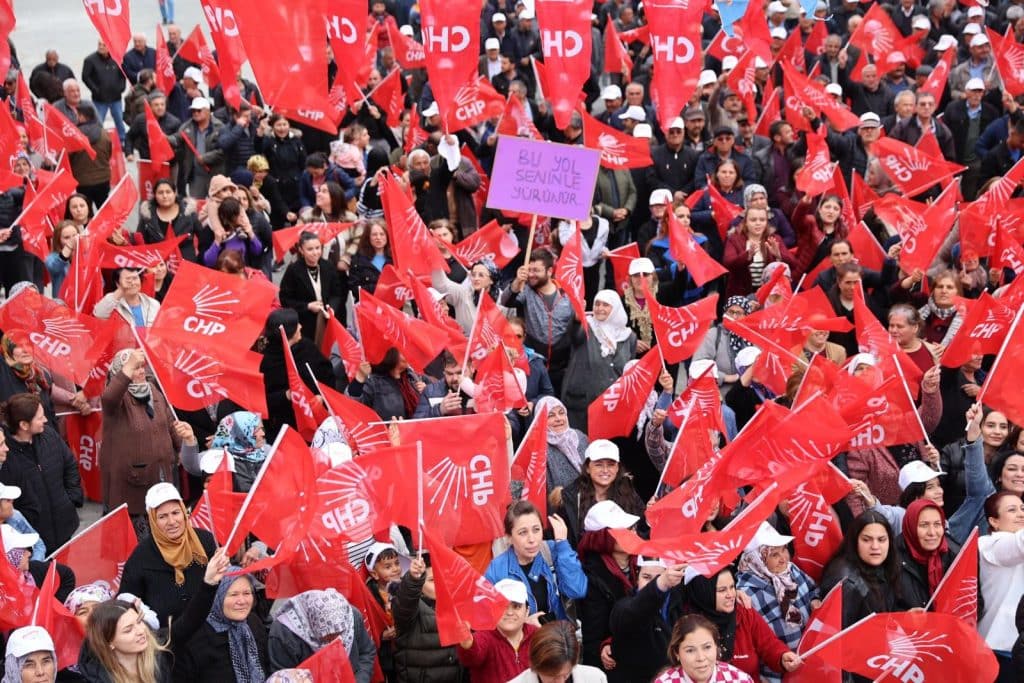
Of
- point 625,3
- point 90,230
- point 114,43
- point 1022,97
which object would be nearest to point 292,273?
point 90,230

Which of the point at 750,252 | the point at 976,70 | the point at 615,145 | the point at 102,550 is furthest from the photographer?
the point at 976,70

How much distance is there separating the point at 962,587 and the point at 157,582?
366cm

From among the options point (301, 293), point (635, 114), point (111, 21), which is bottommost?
point (635, 114)

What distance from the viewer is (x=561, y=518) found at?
796 cm

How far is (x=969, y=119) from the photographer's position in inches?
605

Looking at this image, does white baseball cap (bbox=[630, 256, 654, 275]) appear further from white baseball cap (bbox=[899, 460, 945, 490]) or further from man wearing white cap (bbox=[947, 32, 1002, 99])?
man wearing white cap (bbox=[947, 32, 1002, 99])

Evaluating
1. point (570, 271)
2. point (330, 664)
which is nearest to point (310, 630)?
point (330, 664)

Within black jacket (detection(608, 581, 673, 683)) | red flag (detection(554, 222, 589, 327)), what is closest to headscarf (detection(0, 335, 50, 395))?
red flag (detection(554, 222, 589, 327))

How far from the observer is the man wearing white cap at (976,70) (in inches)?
647

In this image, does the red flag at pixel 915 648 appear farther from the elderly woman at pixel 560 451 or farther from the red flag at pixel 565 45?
the red flag at pixel 565 45

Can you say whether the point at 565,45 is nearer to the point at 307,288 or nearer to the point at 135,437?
the point at 307,288

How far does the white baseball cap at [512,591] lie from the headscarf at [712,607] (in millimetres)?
717

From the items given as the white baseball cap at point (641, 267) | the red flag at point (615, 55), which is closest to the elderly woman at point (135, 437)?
the white baseball cap at point (641, 267)

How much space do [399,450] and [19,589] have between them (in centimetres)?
178
